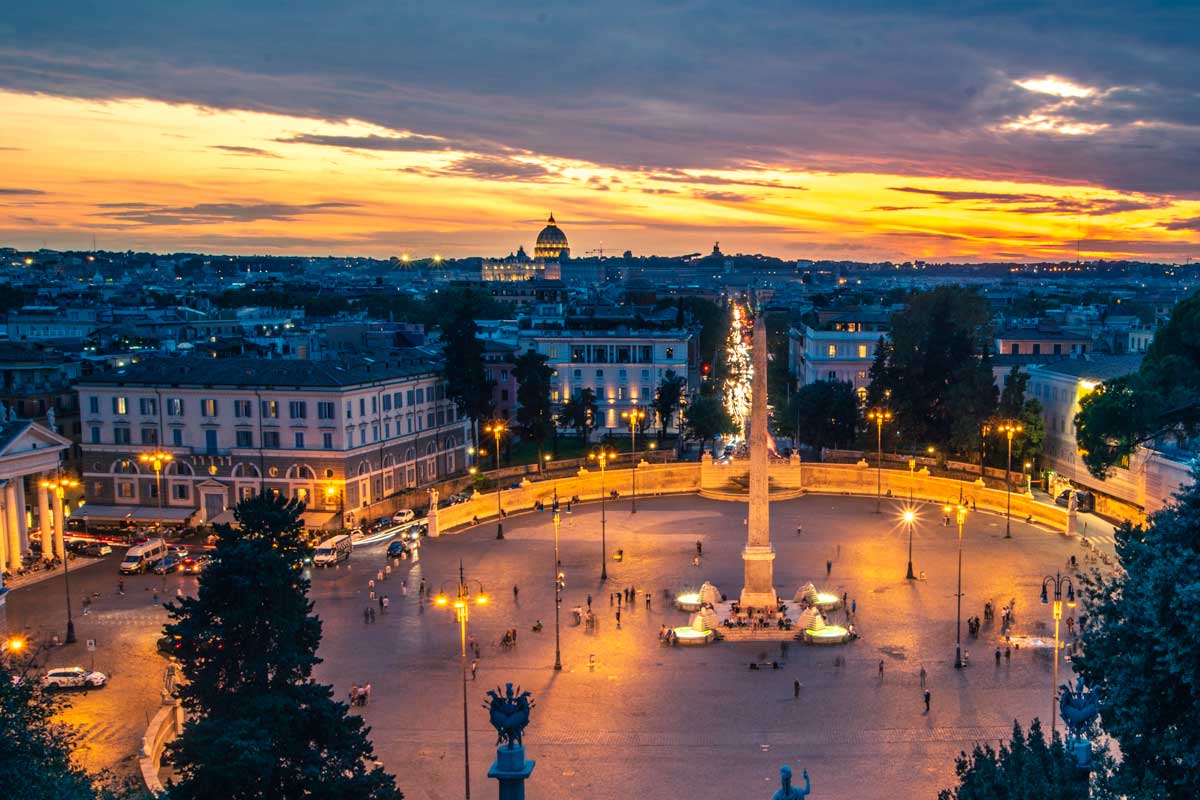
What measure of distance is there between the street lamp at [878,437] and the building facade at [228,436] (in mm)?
26137

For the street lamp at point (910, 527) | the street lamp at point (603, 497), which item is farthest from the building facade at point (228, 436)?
the street lamp at point (910, 527)

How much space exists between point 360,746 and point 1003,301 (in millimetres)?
168271

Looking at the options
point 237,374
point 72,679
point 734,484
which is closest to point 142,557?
point 237,374

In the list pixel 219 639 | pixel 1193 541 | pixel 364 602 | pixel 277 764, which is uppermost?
pixel 1193 541

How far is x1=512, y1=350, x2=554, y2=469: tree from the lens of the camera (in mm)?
66312

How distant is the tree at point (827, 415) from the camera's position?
7169 cm

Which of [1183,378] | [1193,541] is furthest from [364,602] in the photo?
[1193,541]

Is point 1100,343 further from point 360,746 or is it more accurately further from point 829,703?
point 360,746

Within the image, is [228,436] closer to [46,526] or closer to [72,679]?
[46,526]

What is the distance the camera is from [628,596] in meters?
41.5

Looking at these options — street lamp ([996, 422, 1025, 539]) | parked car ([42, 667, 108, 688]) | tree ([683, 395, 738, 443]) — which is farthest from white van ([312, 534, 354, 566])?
tree ([683, 395, 738, 443])

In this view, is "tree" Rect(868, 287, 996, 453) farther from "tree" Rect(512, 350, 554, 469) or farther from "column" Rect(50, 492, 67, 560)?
"column" Rect(50, 492, 67, 560)

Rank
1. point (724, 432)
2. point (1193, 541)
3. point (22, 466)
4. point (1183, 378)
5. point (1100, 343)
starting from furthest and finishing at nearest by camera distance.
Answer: point (1100, 343) < point (724, 432) < point (22, 466) < point (1183, 378) < point (1193, 541)

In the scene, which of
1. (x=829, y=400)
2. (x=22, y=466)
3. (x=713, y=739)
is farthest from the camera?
(x=829, y=400)
